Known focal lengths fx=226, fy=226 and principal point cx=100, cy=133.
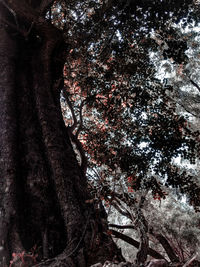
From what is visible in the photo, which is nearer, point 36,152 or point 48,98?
point 36,152

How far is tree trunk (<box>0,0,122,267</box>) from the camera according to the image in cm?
232

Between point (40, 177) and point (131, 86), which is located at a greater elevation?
point (131, 86)

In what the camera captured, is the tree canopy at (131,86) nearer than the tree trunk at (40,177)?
No

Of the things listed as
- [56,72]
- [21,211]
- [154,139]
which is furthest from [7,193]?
[154,139]

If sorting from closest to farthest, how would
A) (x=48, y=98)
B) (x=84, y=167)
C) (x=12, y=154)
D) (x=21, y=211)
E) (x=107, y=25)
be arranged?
1. (x=21, y=211)
2. (x=12, y=154)
3. (x=48, y=98)
4. (x=84, y=167)
5. (x=107, y=25)

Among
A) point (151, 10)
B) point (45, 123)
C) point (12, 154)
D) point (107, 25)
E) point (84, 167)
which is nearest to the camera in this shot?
point (12, 154)

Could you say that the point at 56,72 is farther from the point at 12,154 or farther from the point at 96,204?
the point at 96,204

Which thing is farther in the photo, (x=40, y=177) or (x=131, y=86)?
(x=131, y=86)

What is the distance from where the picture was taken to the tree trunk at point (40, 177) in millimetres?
2324

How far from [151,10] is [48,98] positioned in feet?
11.9

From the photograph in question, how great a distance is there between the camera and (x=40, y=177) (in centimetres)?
298

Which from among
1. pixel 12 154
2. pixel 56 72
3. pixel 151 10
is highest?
pixel 151 10

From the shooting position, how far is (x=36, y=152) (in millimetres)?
3289

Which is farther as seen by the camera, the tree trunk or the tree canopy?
the tree canopy
